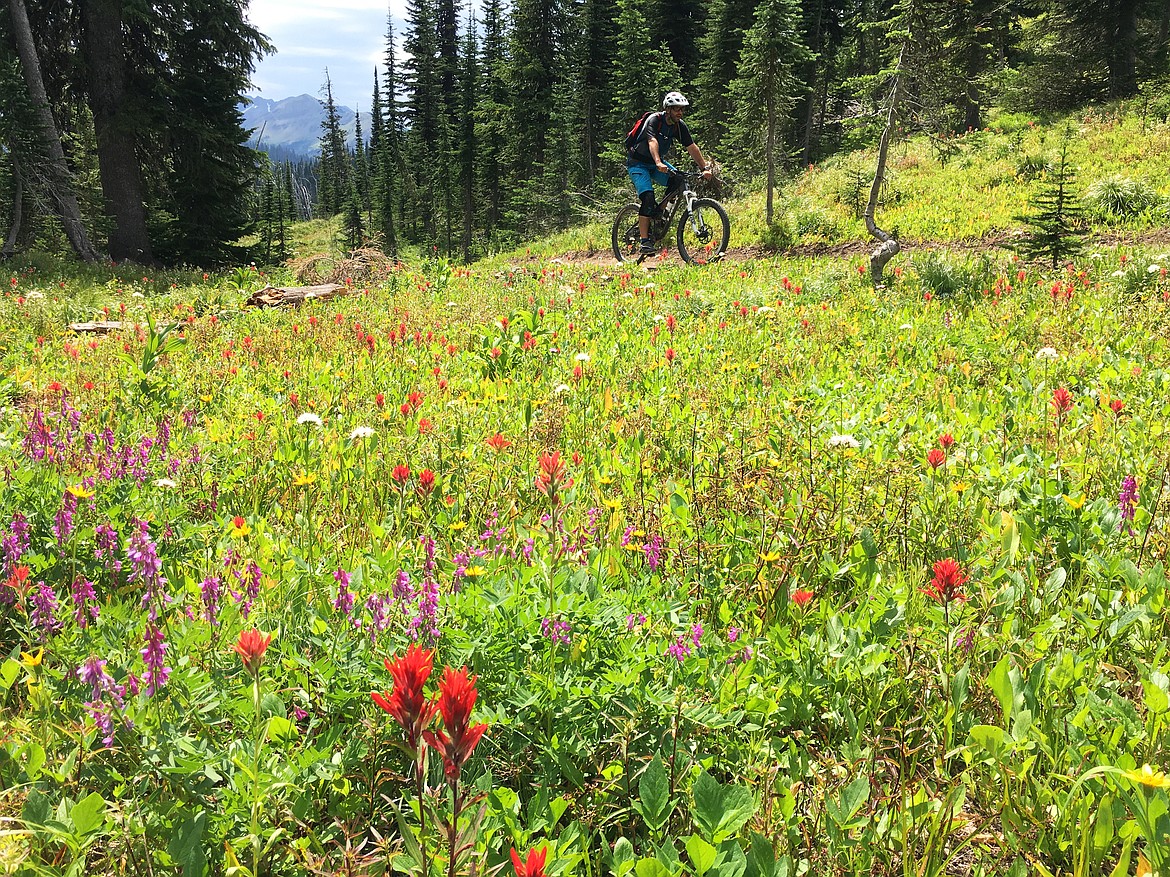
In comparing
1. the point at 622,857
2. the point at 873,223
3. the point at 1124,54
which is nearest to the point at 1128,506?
the point at 622,857

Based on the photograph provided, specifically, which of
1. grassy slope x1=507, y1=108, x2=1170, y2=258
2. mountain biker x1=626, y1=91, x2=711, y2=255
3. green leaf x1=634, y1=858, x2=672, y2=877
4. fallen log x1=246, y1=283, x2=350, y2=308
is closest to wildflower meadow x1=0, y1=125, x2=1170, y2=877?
green leaf x1=634, y1=858, x2=672, y2=877

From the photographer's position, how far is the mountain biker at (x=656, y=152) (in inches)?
459

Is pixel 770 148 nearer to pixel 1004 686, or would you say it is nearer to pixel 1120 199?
pixel 1120 199

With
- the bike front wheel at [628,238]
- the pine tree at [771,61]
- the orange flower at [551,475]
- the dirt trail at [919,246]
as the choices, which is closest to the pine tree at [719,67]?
the pine tree at [771,61]

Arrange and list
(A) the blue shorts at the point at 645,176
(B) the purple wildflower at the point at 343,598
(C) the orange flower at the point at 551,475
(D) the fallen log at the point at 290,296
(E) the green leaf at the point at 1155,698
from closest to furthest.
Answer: (E) the green leaf at the point at 1155,698 → (C) the orange flower at the point at 551,475 → (B) the purple wildflower at the point at 343,598 → (D) the fallen log at the point at 290,296 → (A) the blue shorts at the point at 645,176

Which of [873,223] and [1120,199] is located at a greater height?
[1120,199]

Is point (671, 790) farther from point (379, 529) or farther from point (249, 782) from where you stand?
point (379, 529)

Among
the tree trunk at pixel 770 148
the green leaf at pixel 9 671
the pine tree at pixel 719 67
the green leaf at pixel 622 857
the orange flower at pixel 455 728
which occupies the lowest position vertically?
the green leaf at pixel 622 857

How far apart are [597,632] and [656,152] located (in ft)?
37.2

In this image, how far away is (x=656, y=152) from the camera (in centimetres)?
1170

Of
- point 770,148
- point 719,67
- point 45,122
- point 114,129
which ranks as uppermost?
point 719,67

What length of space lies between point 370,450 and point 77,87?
22.4 metres

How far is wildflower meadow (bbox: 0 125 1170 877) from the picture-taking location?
150 cm

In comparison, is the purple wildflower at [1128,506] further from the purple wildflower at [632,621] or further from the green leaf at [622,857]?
the green leaf at [622,857]
